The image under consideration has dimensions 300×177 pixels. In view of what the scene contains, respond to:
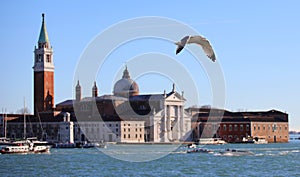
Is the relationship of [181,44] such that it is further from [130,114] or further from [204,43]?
[130,114]

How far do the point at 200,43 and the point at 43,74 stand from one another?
179 ft

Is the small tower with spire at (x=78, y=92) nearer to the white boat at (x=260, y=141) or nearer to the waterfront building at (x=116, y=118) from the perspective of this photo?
the waterfront building at (x=116, y=118)

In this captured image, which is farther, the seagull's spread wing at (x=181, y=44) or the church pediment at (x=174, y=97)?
the church pediment at (x=174, y=97)

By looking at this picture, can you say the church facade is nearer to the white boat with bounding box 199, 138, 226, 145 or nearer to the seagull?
the white boat with bounding box 199, 138, 226, 145

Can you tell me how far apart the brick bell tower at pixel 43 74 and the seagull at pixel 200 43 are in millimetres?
54134

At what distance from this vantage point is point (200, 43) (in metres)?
14.1

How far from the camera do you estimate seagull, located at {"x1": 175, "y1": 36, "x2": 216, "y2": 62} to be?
13.5m

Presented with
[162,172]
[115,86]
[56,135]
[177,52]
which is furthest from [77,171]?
[115,86]

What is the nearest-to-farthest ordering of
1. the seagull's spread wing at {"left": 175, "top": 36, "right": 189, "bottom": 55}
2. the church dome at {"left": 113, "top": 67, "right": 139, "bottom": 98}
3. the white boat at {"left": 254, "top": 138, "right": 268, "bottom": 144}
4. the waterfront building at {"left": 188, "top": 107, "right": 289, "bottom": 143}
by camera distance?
the seagull's spread wing at {"left": 175, "top": 36, "right": 189, "bottom": 55}, the church dome at {"left": 113, "top": 67, "right": 139, "bottom": 98}, the waterfront building at {"left": 188, "top": 107, "right": 289, "bottom": 143}, the white boat at {"left": 254, "top": 138, "right": 268, "bottom": 144}

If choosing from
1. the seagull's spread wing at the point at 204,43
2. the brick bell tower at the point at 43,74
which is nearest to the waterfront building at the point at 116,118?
the brick bell tower at the point at 43,74

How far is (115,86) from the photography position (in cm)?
6969

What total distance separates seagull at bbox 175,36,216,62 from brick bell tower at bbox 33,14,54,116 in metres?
54.1

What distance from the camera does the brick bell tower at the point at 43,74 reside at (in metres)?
67.6

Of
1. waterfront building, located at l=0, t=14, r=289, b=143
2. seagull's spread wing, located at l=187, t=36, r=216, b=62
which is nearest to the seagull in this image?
seagull's spread wing, located at l=187, t=36, r=216, b=62
